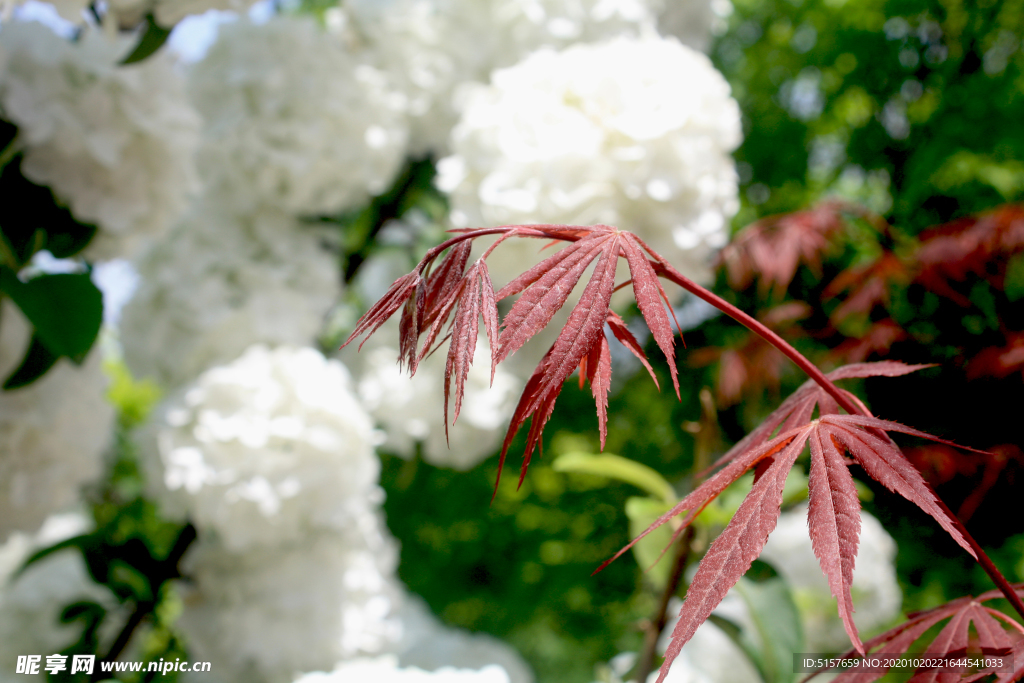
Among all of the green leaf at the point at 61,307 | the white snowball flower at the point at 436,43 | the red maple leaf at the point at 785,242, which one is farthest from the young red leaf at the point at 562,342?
the white snowball flower at the point at 436,43

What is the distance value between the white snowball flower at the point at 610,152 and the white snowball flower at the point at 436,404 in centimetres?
22

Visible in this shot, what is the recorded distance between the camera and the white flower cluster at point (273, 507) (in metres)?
0.65

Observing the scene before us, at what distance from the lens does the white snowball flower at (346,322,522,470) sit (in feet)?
2.50

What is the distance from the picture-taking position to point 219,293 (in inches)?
30.4

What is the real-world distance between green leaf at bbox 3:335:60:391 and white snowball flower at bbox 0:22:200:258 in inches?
3.9

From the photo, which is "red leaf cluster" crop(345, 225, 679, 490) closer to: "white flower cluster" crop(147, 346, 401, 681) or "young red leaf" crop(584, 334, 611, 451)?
"young red leaf" crop(584, 334, 611, 451)

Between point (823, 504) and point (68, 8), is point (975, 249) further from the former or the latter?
point (68, 8)

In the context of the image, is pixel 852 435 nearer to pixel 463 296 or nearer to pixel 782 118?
pixel 463 296

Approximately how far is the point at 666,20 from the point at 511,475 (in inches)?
37.8

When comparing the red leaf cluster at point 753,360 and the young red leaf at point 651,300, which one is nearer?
the young red leaf at point 651,300

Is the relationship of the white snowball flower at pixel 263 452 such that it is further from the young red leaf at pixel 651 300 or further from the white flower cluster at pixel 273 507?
the young red leaf at pixel 651 300

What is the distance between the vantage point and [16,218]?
0.56 m

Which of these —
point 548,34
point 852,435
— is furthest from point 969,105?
point 852,435

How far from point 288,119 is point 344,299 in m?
0.32
